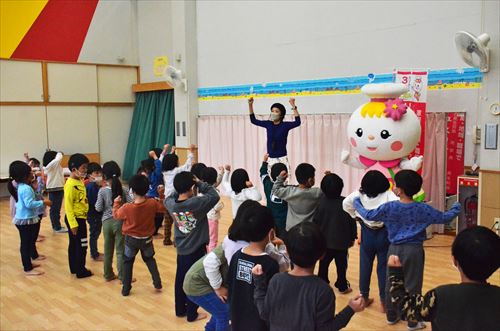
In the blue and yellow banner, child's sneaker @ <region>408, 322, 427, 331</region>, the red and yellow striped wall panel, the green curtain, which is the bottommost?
child's sneaker @ <region>408, 322, 427, 331</region>

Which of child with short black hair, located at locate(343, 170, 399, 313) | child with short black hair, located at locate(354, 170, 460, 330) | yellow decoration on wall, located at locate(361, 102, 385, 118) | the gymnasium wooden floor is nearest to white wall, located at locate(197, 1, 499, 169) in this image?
yellow decoration on wall, located at locate(361, 102, 385, 118)

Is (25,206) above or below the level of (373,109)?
below

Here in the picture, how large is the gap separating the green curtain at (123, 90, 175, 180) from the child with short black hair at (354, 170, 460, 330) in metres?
6.94

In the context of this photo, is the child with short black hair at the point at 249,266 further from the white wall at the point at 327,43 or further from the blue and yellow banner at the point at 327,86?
the blue and yellow banner at the point at 327,86

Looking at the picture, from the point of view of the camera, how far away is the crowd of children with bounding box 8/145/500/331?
1.60m

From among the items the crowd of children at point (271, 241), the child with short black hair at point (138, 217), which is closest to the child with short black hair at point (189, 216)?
the crowd of children at point (271, 241)

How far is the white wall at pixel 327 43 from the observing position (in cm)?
537

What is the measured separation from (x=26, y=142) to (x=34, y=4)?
8.58 ft

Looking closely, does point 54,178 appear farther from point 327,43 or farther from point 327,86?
point 327,43

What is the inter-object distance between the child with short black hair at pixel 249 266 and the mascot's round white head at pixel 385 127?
278 cm

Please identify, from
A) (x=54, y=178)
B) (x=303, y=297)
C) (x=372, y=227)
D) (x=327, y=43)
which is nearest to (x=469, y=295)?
(x=303, y=297)

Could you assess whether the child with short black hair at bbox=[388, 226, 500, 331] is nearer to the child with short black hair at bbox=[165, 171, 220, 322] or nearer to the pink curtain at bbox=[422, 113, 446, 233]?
the child with short black hair at bbox=[165, 171, 220, 322]

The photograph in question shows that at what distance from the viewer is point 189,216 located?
3.13m

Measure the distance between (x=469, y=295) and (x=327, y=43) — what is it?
558 cm
